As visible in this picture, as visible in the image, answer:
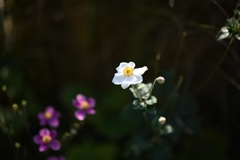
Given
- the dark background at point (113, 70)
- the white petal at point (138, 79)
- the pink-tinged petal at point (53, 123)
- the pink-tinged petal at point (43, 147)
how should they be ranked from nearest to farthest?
the white petal at point (138, 79)
the pink-tinged petal at point (43, 147)
the pink-tinged petal at point (53, 123)
the dark background at point (113, 70)

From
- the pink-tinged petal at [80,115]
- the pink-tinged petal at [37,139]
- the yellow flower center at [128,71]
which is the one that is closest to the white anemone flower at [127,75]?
the yellow flower center at [128,71]

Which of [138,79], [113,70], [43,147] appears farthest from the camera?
[113,70]

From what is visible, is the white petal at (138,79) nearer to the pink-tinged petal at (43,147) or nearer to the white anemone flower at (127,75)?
the white anemone flower at (127,75)

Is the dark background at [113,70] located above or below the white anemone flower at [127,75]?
above

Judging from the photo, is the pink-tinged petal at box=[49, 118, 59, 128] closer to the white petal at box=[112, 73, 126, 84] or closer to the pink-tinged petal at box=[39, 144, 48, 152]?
the pink-tinged petal at box=[39, 144, 48, 152]

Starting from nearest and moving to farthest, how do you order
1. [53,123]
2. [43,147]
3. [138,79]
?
[138,79] → [43,147] → [53,123]

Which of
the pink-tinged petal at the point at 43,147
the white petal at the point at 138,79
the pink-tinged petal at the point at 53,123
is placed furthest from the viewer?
the pink-tinged petal at the point at 53,123

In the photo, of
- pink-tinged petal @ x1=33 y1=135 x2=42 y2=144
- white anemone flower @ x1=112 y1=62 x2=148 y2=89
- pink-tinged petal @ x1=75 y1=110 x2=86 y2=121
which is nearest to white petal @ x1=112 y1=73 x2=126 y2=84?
white anemone flower @ x1=112 y1=62 x2=148 y2=89

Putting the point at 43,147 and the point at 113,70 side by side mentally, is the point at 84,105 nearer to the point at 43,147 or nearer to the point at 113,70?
the point at 43,147

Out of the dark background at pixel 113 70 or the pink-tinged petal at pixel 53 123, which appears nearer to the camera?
the pink-tinged petal at pixel 53 123

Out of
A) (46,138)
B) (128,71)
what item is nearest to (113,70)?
(46,138)
